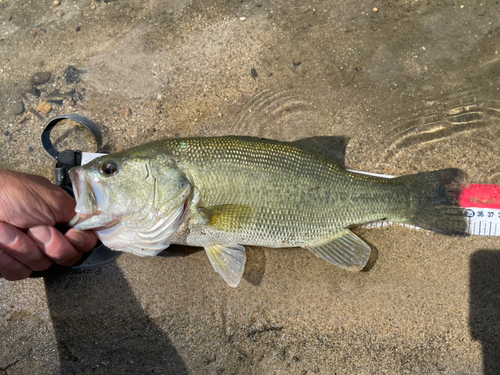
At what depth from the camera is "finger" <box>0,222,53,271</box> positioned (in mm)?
2256

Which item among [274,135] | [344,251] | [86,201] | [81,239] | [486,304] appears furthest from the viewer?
[274,135]

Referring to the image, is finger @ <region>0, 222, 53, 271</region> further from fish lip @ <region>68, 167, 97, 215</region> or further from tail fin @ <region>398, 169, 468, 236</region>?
tail fin @ <region>398, 169, 468, 236</region>

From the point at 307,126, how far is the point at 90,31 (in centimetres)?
250

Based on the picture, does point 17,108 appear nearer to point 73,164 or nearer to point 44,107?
point 44,107

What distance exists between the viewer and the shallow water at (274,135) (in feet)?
9.04

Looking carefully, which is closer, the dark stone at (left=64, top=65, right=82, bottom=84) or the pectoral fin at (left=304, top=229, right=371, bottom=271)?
the pectoral fin at (left=304, top=229, right=371, bottom=271)

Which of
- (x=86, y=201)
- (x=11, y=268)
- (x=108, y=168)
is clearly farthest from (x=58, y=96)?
(x=11, y=268)

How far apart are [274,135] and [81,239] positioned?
1978mm

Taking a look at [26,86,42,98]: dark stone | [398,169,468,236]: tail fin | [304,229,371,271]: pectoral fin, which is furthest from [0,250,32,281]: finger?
[398,169,468,236]: tail fin

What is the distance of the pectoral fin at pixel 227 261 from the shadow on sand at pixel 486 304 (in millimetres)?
2153

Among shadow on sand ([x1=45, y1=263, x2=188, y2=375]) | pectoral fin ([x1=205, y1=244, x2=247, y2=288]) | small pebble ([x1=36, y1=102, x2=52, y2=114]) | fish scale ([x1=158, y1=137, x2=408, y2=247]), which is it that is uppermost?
small pebble ([x1=36, y1=102, x2=52, y2=114])

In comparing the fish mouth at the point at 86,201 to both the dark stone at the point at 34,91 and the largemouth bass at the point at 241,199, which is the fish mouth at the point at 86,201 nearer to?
the largemouth bass at the point at 241,199

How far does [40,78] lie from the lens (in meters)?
3.23

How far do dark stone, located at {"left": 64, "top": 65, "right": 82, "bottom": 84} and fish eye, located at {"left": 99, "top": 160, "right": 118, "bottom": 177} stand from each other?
4.79ft
